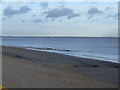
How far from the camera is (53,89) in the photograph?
9570 millimetres

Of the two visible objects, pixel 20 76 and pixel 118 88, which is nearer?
pixel 118 88

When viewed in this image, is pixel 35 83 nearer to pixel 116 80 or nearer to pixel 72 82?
pixel 72 82

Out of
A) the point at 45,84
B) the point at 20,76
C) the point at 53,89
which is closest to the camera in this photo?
the point at 53,89

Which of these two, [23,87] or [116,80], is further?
[116,80]

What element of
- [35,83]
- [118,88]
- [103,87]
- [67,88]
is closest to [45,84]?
[35,83]

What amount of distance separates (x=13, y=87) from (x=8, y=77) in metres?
2.01

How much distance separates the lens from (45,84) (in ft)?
34.1

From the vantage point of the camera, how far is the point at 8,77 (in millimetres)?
11484

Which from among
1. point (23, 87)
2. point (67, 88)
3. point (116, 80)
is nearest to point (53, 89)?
point (67, 88)

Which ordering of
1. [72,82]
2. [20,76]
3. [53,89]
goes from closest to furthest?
[53,89] < [72,82] < [20,76]

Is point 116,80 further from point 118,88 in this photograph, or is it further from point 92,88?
point 92,88

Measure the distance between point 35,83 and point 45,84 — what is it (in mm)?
486

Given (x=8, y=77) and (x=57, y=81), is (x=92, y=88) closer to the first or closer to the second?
(x=57, y=81)

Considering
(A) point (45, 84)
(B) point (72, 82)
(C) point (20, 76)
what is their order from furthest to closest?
(C) point (20, 76)
(B) point (72, 82)
(A) point (45, 84)
